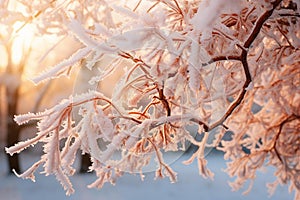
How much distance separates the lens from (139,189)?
10211 mm

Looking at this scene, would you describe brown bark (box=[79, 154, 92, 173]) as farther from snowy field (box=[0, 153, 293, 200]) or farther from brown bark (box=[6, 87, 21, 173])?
brown bark (box=[6, 87, 21, 173])

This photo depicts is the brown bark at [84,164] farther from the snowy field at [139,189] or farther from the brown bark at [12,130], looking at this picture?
the brown bark at [12,130]

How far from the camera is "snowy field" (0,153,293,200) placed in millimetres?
9376

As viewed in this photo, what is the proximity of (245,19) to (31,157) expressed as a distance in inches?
500

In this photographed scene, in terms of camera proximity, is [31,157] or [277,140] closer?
[277,140]

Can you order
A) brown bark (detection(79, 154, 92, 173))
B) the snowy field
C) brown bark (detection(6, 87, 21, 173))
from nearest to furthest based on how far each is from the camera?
the snowy field < brown bark (detection(79, 154, 92, 173)) < brown bark (detection(6, 87, 21, 173))

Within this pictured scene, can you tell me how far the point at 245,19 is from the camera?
7.97 feet

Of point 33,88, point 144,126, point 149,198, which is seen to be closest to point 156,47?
point 144,126

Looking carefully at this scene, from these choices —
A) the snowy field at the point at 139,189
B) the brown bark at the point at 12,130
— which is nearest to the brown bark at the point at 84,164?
the snowy field at the point at 139,189

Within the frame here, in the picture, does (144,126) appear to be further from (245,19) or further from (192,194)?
(192,194)

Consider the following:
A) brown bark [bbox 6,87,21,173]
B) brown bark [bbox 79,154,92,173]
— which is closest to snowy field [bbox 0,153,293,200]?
brown bark [bbox 79,154,92,173]

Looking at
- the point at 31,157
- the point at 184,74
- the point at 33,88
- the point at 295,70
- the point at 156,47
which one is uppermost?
the point at 156,47

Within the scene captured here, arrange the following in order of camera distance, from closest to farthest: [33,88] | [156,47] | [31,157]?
[156,47] < [33,88] < [31,157]

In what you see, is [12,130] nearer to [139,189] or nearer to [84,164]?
[84,164]
